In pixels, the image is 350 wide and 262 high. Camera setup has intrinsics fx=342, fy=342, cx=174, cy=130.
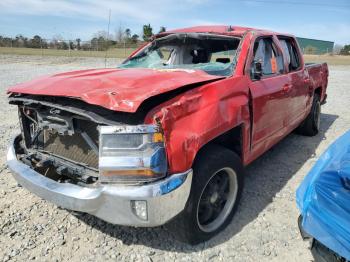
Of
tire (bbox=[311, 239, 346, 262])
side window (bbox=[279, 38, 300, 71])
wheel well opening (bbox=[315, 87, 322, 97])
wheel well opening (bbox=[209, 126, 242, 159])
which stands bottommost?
tire (bbox=[311, 239, 346, 262])

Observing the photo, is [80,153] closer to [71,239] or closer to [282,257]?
[71,239]

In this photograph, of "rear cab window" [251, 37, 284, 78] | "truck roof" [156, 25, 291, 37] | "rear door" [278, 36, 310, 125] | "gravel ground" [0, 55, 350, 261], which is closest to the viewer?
"gravel ground" [0, 55, 350, 261]

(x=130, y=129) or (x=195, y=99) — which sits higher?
(x=195, y=99)

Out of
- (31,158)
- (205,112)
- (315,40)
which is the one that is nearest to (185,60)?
(205,112)

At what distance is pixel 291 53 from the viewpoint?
4.93 meters

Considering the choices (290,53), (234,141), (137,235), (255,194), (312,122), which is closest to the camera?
(137,235)

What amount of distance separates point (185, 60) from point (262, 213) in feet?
6.78

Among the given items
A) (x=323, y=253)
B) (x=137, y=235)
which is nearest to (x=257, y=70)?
(x=323, y=253)

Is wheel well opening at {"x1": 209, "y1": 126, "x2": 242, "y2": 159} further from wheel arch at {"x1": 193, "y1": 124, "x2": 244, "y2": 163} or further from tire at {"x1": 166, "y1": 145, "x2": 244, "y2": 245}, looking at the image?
tire at {"x1": 166, "y1": 145, "x2": 244, "y2": 245}

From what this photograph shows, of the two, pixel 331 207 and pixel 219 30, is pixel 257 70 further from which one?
pixel 331 207

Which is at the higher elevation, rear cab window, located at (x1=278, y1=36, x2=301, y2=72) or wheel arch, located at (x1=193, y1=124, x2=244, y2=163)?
rear cab window, located at (x1=278, y1=36, x2=301, y2=72)

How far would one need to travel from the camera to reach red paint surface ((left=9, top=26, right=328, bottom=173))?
7.60 feet

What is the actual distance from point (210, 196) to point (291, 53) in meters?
2.94

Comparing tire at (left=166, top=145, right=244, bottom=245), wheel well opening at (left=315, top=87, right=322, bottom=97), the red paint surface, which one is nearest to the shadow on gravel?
tire at (left=166, top=145, right=244, bottom=245)
